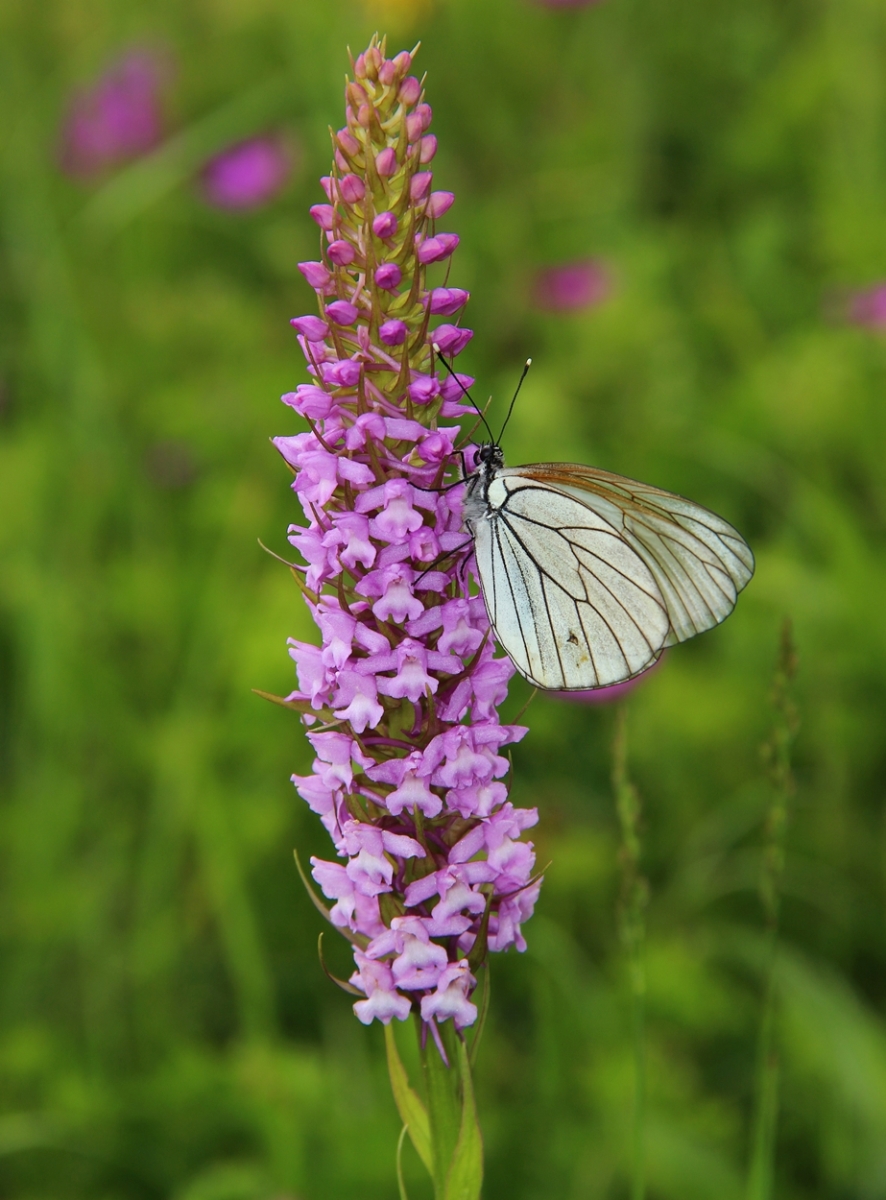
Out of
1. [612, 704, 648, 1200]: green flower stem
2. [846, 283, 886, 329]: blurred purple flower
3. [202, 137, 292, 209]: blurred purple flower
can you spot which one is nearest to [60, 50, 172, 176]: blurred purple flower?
[202, 137, 292, 209]: blurred purple flower

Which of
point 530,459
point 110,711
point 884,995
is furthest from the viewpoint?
point 530,459

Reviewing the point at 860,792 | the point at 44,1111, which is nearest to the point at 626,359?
the point at 860,792

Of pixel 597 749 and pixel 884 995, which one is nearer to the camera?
pixel 884 995

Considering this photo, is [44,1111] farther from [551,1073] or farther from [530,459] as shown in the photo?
[530,459]

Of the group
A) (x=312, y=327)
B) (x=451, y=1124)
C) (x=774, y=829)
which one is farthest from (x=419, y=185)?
(x=451, y=1124)

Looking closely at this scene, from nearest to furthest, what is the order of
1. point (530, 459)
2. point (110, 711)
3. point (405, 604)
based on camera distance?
point (405, 604), point (110, 711), point (530, 459)

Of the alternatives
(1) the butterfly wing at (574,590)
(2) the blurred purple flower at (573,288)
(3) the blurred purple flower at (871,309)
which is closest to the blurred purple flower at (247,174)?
(2) the blurred purple flower at (573,288)

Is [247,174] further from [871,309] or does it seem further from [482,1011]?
[482,1011]

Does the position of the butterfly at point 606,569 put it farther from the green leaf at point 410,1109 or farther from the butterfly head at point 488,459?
the green leaf at point 410,1109
